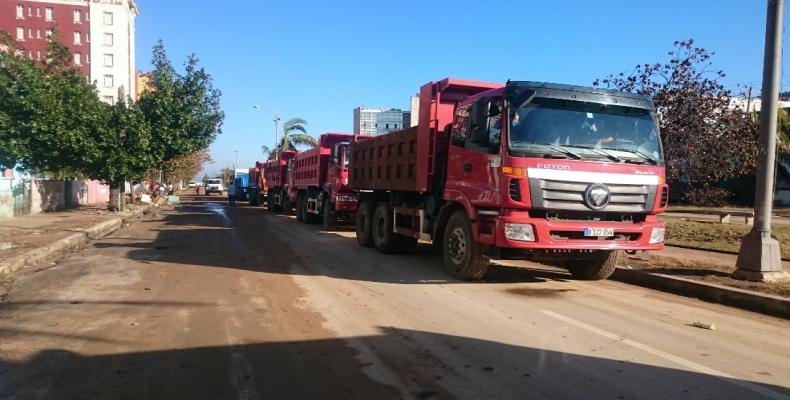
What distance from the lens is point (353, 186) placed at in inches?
614

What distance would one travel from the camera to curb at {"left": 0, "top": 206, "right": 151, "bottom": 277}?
32.3 ft

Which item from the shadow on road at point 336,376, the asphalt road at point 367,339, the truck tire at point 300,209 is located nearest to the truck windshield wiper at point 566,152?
the asphalt road at point 367,339

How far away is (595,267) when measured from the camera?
9.74 m

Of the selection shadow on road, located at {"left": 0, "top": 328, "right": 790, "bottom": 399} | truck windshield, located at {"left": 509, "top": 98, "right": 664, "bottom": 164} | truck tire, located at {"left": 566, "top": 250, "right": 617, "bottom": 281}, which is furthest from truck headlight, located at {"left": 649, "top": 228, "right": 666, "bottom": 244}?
shadow on road, located at {"left": 0, "top": 328, "right": 790, "bottom": 399}

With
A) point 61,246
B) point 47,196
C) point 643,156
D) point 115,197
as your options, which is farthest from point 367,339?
point 115,197

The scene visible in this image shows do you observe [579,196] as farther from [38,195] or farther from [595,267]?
[38,195]

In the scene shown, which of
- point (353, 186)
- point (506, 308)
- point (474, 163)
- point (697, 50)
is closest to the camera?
point (506, 308)

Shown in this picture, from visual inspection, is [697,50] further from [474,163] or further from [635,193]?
[474,163]

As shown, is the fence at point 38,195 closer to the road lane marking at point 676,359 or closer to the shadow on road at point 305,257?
the shadow on road at point 305,257

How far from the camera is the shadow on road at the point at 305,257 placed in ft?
32.7

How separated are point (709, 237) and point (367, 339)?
13122 mm

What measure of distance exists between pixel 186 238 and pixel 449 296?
10.4 meters

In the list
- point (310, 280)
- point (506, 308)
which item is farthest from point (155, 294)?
point (506, 308)

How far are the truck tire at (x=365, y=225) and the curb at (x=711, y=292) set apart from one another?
5876 mm
